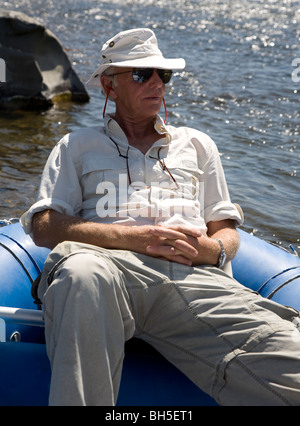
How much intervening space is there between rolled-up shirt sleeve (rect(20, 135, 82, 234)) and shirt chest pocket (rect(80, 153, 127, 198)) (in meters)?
0.04

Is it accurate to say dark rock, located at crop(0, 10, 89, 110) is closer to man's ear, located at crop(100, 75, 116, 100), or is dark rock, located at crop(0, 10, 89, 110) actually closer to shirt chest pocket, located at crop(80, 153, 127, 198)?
man's ear, located at crop(100, 75, 116, 100)

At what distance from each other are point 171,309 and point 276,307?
0.44 m

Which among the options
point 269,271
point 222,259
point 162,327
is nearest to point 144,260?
point 162,327

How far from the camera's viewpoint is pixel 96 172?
9.55 feet

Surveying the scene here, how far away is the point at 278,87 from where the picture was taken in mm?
9781

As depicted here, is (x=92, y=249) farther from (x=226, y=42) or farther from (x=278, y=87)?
(x=226, y=42)

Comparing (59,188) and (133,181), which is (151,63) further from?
(59,188)

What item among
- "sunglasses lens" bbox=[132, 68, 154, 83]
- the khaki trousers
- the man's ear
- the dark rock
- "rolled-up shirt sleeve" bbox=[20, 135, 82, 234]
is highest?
"sunglasses lens" bbox=[132, 68, 154, 83]

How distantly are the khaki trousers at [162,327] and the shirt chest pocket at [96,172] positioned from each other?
1.46ft

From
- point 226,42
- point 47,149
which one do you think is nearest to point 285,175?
point 47,149

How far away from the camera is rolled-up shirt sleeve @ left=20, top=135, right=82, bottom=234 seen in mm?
2771

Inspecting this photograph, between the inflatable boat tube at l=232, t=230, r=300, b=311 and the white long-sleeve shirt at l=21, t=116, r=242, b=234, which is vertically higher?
the white long-sleeve shirt at l=21, t=116, r=242, b=234

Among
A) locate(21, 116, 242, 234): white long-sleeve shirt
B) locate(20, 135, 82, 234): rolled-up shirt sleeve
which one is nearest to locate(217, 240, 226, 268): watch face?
locate(21, 116, 242, 234): white long-sleeve shirt

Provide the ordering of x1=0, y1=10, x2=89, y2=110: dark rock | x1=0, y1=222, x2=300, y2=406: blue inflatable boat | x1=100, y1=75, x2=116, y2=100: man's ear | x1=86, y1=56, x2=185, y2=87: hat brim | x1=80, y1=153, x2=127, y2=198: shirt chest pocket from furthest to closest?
1. x1=0, y1=10, x2=89, y2=110: dark rock
2. x1=100, y1=75, x2=116, y2=100: man's ear
3. x1=86, y1=56, x2=185, y2=87: hat brim
4. x1=80, y1=153, x2=127, y2=198: shirt chest pocket
5. x1=0, y1=222, x2=300, y2=406: blue inflatable boat
